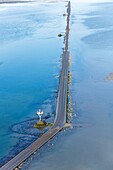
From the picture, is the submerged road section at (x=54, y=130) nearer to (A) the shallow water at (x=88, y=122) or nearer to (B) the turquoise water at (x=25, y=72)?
(A) the shallow water at (x=88, y=122)

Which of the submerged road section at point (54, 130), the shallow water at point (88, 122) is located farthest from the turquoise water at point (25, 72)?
the shallow water at point (88, 122)

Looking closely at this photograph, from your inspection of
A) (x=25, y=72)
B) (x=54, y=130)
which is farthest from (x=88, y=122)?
(x=25, y=72)

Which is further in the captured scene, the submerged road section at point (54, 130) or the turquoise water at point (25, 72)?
the turquoise water at point (25, 72)

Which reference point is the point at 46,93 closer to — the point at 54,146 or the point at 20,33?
the point at 54,146

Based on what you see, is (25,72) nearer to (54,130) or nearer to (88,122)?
(88,122)

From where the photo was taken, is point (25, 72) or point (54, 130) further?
point (25, 72)
